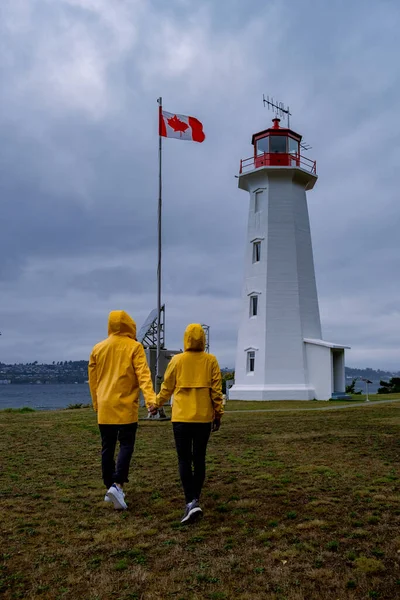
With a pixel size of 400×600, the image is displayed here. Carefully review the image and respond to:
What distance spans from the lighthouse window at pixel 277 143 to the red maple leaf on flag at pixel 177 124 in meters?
11.3

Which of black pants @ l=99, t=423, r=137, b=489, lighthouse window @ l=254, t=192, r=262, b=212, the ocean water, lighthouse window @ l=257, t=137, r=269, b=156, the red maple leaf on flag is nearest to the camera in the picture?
black pants @ l=99, t=423, r=137, b=489

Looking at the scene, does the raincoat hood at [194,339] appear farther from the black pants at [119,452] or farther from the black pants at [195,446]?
the black pants at [119,452]

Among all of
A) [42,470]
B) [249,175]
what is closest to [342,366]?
[249,175]

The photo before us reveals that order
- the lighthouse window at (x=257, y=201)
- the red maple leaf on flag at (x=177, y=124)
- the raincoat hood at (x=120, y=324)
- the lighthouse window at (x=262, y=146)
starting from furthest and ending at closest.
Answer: the lighthouse window at (x=257, y=201), the lighthouse window at (x=262, y=146), the red maple leaf on flag at (x=177, y=124), the raincoat hood at (x=120, y=324)

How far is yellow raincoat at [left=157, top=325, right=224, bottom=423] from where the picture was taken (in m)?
6.23

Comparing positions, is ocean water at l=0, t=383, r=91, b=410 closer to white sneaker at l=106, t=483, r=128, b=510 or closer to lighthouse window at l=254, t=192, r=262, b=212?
lighthouse window at l=254, t=192, r=262, b=212

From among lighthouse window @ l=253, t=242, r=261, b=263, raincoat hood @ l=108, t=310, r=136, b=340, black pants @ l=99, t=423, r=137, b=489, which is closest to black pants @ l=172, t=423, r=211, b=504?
black pants @ l=99, t=423, r=137, b=489

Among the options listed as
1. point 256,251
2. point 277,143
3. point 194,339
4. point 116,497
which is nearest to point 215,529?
point 116,497

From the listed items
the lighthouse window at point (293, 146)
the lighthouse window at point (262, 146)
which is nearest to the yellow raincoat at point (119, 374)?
the lighthouse window at point (262, 146)

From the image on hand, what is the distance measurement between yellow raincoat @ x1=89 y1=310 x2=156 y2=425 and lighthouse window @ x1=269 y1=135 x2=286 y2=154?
26.0 meters

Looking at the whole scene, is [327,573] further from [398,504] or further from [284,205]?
[284,205]

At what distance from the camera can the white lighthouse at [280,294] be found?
29.0 m

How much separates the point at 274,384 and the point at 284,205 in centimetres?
959

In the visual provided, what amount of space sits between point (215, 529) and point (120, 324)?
2594 millimetres
